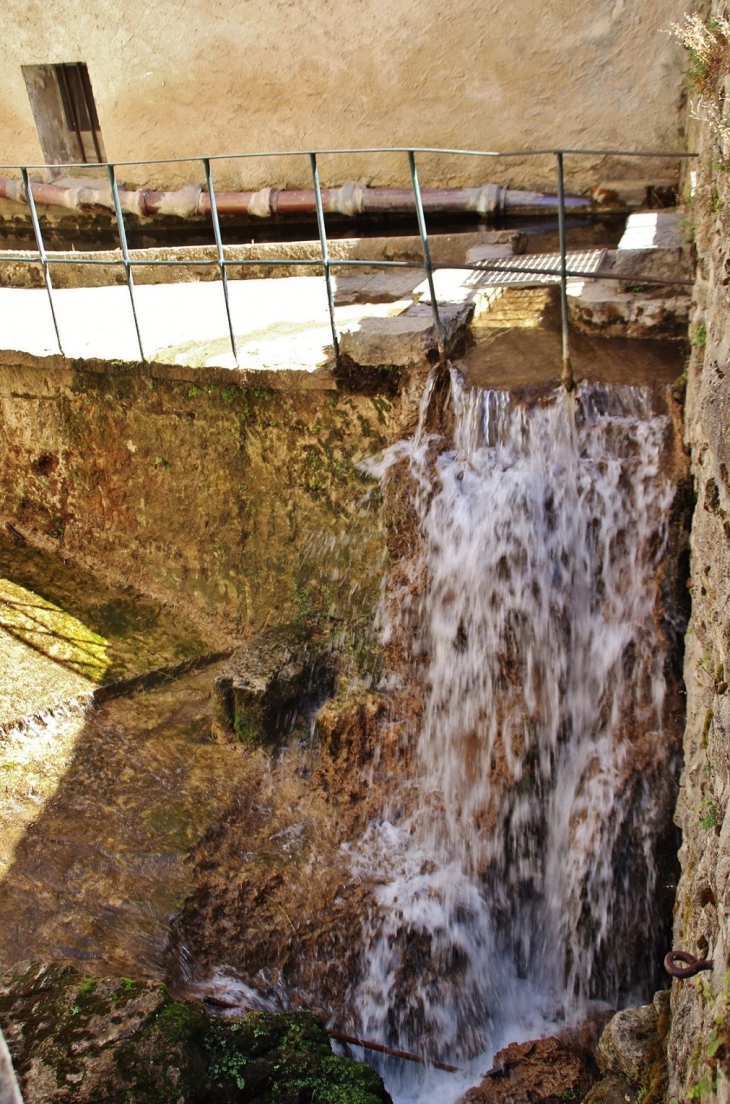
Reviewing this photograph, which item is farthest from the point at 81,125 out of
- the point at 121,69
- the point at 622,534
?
the point at 622,534

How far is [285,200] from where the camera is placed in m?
7.91

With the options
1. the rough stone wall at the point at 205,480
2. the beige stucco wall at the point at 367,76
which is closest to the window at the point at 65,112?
the beige stucco wall at the point at 367,76

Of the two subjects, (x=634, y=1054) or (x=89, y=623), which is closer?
(x=634, y=1054)

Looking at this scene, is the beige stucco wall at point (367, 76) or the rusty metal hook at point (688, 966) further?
the beige stucco wall at point (367, 76)

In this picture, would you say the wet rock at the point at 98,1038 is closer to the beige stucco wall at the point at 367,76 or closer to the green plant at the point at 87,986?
the green plant at the point at 87,986

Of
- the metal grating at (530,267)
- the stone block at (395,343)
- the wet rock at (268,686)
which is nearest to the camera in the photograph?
the wet rock at (268,686)

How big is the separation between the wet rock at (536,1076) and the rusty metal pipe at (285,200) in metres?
6.02

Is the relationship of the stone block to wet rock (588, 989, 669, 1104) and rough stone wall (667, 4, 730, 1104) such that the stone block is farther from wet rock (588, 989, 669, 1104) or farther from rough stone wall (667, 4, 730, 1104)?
wet rock (588, 989, 669, 1104)

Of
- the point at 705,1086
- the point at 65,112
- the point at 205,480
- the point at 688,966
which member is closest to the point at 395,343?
the point at 205,480

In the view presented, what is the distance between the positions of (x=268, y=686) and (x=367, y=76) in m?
5.34

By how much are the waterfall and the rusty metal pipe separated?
3109mm

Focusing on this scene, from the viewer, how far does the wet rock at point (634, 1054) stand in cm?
291

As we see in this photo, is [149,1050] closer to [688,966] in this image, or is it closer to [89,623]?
[688,966]

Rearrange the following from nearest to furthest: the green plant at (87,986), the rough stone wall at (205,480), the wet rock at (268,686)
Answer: the green plant at (87,986)
the wet rock at (268,686)
the rough stone wall at (205,480)
